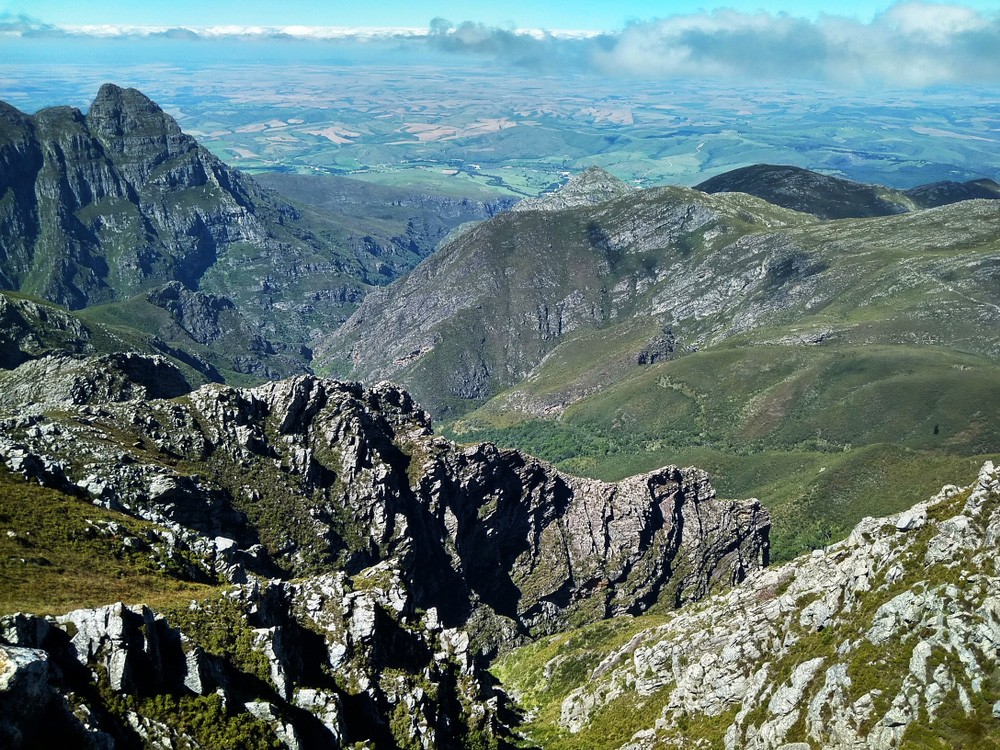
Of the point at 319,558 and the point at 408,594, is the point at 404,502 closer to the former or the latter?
the point at 319,558

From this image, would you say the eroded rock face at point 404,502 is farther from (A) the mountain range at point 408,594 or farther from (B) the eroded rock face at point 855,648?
(B) the eroded rock face at point 855,648

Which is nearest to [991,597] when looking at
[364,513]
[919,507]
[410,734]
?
[919,507]

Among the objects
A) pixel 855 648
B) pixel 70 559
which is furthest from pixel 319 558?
pixel 855 648

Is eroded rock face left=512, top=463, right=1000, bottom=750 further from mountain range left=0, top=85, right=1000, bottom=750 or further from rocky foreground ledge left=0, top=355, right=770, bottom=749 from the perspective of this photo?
rocky foreground ledge left=0, top=355, right=770, bottom=749

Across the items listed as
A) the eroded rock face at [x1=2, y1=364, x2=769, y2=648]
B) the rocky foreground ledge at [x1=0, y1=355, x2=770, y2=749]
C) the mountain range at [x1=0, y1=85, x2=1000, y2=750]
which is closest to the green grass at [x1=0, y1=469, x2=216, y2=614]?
the mountain range at [x1=0, y1=85, x2=1000, y2=750]

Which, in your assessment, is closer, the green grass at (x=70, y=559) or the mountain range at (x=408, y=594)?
the mountain range at (x=408, y=594)

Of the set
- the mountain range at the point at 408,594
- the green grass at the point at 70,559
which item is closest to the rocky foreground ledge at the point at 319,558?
the mountain range at the point at 408,594

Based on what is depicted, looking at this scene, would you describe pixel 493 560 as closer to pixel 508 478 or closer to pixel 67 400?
pixel 508 478
